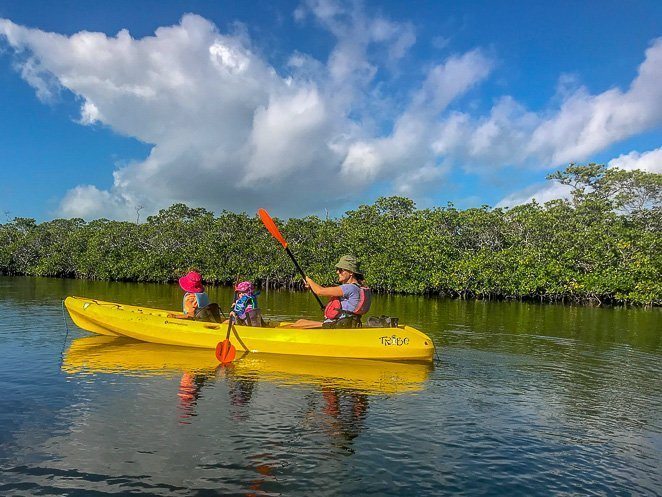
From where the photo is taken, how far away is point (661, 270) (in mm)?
31188

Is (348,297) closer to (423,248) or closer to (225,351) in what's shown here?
(225,351)

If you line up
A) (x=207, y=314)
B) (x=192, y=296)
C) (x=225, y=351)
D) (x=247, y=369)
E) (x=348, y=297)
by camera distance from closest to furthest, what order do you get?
(x=247, y=369) < (x=225, y=351) < (x=348, y=297) < (x=207, y=314) < (x=192, y=296)

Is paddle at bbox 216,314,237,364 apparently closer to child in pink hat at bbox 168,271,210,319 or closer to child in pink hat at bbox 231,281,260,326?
child in pink hat at bbox 231,281,260,326

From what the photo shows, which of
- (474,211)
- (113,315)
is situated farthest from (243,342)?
(474,211)

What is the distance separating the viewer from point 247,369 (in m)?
9.39

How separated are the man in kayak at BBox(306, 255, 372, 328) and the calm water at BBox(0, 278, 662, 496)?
0.86 metres

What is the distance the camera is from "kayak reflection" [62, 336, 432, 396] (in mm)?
8398

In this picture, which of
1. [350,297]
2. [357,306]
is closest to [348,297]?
[350,297]

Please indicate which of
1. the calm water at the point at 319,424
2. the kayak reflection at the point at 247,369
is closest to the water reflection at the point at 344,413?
the calm water at the point at 319,424

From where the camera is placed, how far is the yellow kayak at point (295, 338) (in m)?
9.95

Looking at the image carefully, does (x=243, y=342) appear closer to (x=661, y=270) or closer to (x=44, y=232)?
(x=661, y=270)

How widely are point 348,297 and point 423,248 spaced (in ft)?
94.5

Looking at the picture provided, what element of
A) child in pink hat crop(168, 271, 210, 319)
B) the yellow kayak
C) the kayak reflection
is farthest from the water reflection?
child in pink hat crop(168, 271, 210, 319)

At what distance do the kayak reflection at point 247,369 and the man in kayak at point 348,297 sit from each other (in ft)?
2.51
